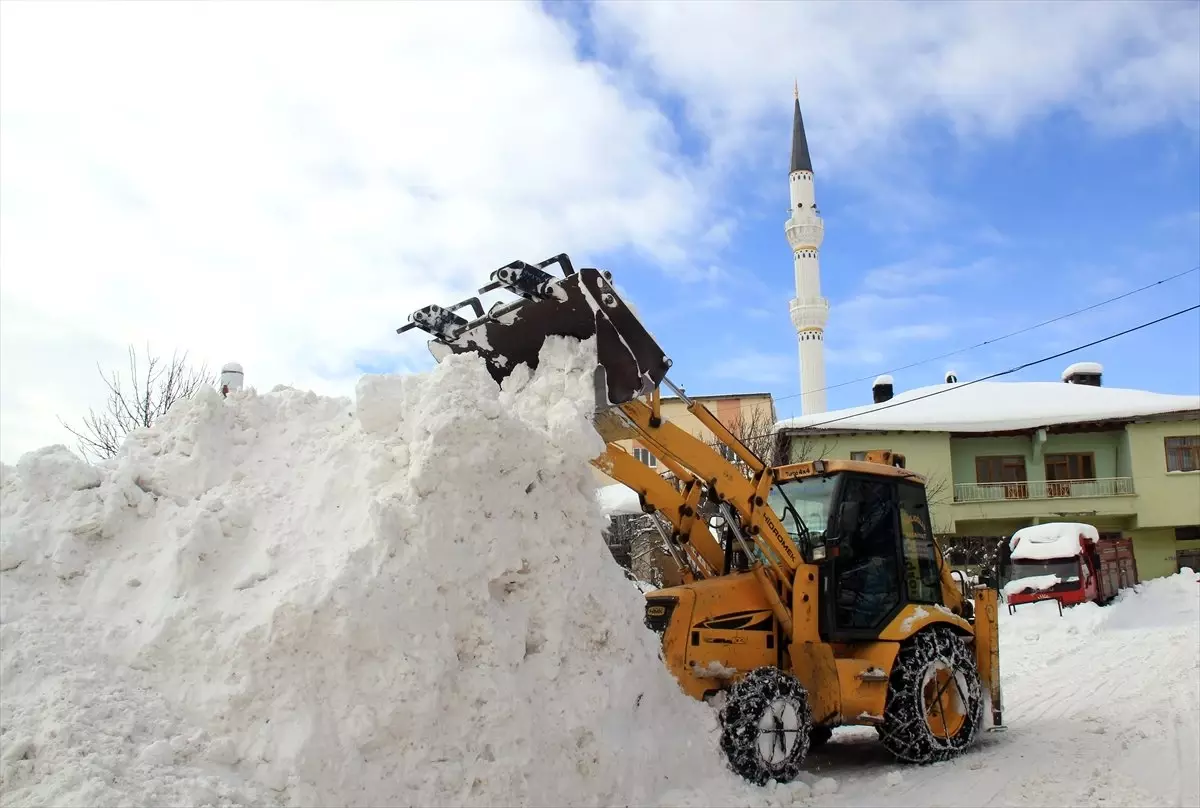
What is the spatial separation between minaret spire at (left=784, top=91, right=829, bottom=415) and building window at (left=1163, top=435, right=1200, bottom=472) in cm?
1502

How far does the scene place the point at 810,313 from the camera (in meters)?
45.8

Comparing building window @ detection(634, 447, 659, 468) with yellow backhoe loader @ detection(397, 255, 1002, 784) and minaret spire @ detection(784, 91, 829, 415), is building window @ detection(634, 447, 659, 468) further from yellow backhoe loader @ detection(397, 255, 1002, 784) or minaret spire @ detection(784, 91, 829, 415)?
minaret spire @ detection(784, 91, 829, 415)

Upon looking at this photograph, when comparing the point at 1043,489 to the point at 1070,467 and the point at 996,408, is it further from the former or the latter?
the point at 996,408

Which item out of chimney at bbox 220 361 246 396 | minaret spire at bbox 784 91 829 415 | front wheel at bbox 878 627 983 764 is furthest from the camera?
minaret spire at bbox 784 91 829 415

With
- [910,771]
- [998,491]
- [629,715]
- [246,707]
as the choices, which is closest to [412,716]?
[246,707]

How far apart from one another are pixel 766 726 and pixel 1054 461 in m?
30.9

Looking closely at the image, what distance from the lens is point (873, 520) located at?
23.6 ft

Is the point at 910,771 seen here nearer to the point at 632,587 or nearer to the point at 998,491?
the point at 632,587

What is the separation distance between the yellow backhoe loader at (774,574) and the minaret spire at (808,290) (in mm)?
36281

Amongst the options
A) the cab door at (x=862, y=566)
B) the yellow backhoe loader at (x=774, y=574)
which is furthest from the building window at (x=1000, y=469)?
the cab door at (x=862, y=566)

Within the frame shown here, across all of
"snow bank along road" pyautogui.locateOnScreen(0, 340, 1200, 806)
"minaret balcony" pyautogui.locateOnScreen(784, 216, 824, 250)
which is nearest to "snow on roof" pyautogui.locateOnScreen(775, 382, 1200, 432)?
"minaret balcony" pyautogui.locateOnScreen(784, 216, 824, 250)

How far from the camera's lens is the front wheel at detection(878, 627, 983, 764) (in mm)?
6754

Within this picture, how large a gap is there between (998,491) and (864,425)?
523 centimetres

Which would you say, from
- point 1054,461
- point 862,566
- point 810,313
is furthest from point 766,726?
point 810,313
